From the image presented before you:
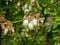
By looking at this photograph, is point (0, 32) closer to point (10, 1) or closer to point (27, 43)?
point (10, 1)

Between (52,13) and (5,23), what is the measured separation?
137 centimetres

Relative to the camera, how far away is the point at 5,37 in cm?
335

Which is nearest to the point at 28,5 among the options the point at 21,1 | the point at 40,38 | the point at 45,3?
the point at 21,1

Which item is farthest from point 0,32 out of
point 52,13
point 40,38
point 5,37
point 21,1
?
point 40,38

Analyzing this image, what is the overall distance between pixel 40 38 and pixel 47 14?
1171 millimetres

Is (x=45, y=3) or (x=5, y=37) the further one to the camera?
(x=5, y=37)

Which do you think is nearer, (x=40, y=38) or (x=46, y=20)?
(x=46, y=20)

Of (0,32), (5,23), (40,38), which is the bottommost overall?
(40,38)

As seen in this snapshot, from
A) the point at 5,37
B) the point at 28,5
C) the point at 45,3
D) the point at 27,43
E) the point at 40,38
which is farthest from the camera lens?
the point at 40,38

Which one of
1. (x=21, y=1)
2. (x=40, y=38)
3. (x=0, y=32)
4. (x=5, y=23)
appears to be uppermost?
(x=21, y=1)

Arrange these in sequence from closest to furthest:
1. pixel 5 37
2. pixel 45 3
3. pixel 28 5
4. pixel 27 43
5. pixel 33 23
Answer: pixel 33 23 < pixel 28 5 < pixel 45 3 < pixel 5 37 < pixel 27 43

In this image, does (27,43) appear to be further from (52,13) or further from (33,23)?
(33,23)

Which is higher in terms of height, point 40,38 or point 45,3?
point 45,3

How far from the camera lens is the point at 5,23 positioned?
7.16 feet
